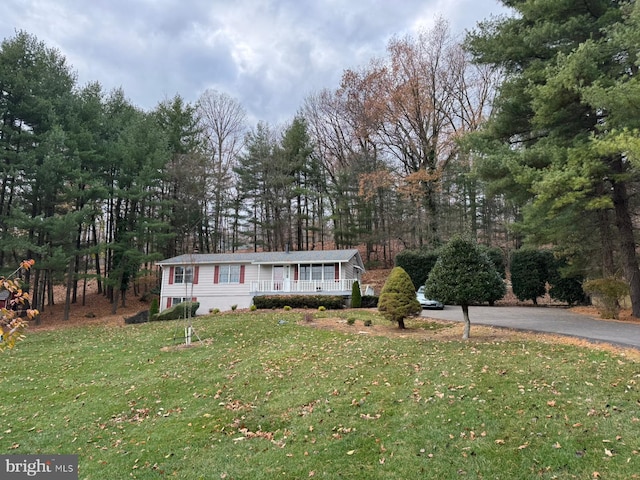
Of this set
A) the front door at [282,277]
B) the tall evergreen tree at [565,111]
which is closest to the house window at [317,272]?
the front door at [282,277]

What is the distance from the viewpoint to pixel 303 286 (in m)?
21.2

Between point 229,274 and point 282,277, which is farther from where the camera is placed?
point 229,274

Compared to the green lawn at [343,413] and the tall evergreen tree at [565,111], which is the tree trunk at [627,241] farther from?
→ the green lawn at [343,413]

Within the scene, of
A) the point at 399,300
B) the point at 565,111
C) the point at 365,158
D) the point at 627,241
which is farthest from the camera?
the point at 365,158

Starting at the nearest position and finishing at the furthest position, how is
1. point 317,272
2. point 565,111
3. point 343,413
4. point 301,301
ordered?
point 343,413 < point 565,111 < point 301,301 < point 317,272

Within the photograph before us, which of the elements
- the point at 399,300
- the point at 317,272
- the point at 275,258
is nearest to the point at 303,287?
the point at 317,272

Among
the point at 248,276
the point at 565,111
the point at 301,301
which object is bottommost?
the point at 301,301

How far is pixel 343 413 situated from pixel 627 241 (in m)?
12.6

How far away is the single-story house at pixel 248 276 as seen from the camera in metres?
21.3

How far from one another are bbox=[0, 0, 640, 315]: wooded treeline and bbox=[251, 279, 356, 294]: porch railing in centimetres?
749

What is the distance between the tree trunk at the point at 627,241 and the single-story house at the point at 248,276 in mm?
12313

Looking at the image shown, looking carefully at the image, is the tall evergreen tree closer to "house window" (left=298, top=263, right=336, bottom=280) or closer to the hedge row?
the hedge row

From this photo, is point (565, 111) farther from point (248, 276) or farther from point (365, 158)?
point (365, 158)

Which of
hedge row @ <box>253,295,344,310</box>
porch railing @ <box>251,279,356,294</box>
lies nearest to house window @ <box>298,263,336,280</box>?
porch railing @ <box>251,279,356,294</box>
